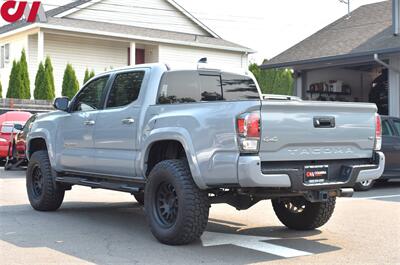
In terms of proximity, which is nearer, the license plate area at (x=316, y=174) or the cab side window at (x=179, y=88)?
the license plate area at (x=316, y=174)

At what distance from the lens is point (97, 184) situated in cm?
829

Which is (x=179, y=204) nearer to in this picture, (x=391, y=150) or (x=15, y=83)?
(x=391, y=150)

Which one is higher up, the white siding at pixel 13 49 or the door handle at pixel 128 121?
the white siding at pixel 13 49

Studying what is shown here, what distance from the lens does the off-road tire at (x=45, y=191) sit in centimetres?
918

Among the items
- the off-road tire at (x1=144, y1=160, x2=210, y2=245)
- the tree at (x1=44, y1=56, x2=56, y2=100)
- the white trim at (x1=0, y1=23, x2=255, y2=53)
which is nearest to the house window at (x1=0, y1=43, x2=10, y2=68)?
the white trim at (x1=0, y1=23, x2=255, y2=53)

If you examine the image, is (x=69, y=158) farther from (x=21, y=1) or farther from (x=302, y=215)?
(x=21, y=1)

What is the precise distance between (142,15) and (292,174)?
2937cm

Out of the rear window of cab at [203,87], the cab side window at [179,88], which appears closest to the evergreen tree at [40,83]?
the rear window of cab at [203,87]

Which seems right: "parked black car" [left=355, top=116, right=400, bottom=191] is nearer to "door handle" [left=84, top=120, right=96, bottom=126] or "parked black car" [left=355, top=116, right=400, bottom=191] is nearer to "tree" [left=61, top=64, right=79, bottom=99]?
"door handle" [left=84, top=120, right=96, bottom=126]

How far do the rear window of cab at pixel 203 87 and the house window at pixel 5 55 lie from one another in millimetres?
26107

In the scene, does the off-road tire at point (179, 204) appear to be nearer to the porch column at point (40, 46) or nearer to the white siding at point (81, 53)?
the porch column at point (40, 46)

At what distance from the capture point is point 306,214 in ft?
26.0

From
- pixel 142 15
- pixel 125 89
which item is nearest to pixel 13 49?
pixel 142 15

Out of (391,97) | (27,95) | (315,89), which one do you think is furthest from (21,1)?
(391,97)
